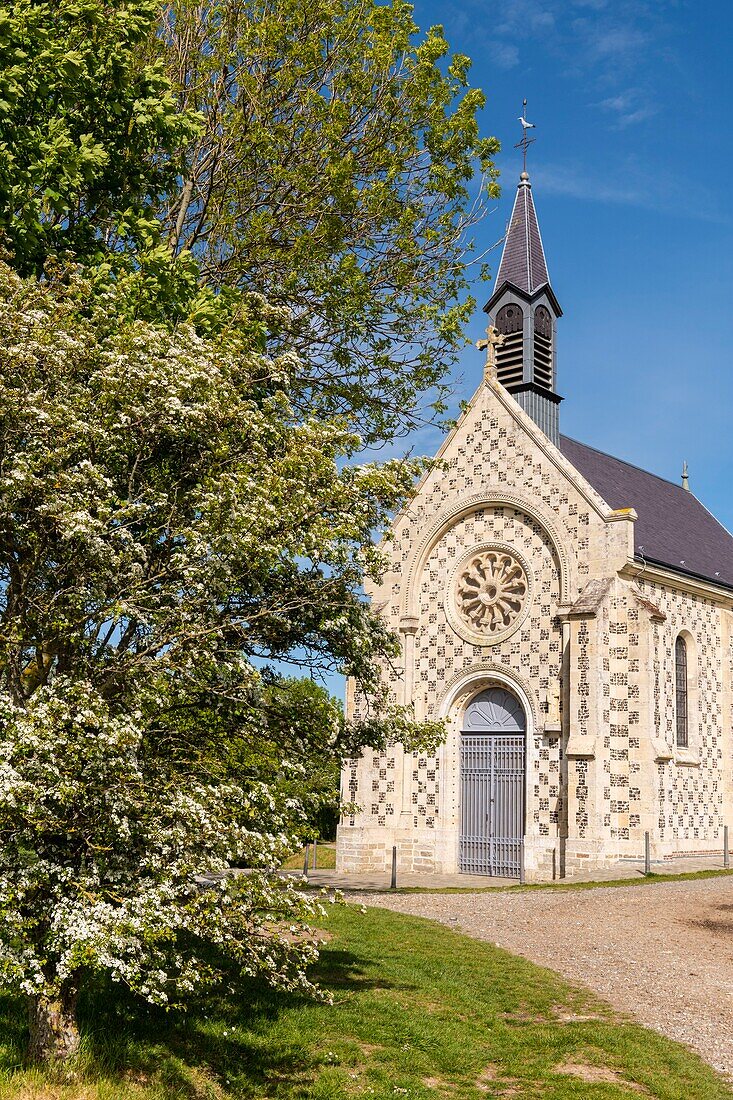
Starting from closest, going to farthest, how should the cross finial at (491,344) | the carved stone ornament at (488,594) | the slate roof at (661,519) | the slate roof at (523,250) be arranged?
the carved stone ornament at (488,594) < the slate roof at (661,519) < the cross finial at (491,344) < the slate roof at (523,250)

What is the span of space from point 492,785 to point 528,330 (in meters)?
13.9

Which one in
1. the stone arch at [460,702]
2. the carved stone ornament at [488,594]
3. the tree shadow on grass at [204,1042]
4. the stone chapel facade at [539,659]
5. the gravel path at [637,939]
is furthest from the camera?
the carved stone ornament at [488,594]

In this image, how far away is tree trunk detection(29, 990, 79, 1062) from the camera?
22.6ft

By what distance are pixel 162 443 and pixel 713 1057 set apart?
25.0ft

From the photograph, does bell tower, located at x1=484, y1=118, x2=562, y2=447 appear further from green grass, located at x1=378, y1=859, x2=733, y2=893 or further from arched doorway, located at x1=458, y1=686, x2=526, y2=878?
green grass, located at x1=378, y1=859, x2=733, y2=893

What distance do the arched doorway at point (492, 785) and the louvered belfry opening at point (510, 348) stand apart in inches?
385

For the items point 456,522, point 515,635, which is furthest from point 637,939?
point 456,522

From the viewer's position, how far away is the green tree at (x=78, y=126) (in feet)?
28.1

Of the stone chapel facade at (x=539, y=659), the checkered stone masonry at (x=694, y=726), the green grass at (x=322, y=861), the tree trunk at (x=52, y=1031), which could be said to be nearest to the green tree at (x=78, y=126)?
the tree trunk at (x=52, y=1031)

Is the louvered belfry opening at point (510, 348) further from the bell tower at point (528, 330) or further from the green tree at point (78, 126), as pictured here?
the green tree at point (78, 126)

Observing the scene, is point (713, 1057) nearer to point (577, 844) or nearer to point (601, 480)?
point (577, 844)

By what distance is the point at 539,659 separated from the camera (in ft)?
81.6

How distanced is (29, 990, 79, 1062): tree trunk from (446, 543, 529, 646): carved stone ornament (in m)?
19.7

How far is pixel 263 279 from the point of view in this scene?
12.2 metres
